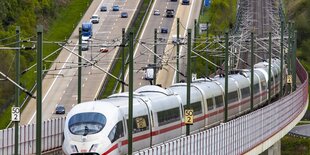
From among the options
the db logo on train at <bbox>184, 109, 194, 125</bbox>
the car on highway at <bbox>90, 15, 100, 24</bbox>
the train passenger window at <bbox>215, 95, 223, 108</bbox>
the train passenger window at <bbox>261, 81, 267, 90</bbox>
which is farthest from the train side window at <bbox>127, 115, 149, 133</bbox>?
the car on highway at <bbox>90, 15, 100, 24</bbox>

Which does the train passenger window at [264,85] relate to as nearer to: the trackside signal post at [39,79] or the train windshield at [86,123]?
the train windshield at [86,123]

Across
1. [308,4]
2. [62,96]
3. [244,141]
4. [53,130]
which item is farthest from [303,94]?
[308,4]

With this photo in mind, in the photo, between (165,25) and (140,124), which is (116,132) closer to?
(140,124)

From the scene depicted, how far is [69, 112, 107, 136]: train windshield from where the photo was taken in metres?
47.8

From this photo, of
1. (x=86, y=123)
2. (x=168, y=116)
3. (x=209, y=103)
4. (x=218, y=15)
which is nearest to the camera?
(x=86, y=123)

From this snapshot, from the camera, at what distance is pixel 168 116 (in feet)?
187

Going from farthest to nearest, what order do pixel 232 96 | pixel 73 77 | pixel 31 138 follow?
pixel 73 77
pixel 232 96
pixel 31 138

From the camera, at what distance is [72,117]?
48.7 metres

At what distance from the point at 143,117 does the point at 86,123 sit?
5307 millimetres

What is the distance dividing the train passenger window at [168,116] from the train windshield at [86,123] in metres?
6.92

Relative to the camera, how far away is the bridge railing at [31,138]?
5279cm

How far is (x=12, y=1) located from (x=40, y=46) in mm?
109864

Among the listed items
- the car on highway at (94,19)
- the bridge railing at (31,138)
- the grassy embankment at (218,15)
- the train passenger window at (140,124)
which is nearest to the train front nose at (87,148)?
the train passenger window at (140,124)

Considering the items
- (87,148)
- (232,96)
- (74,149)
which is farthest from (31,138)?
(232,96)
